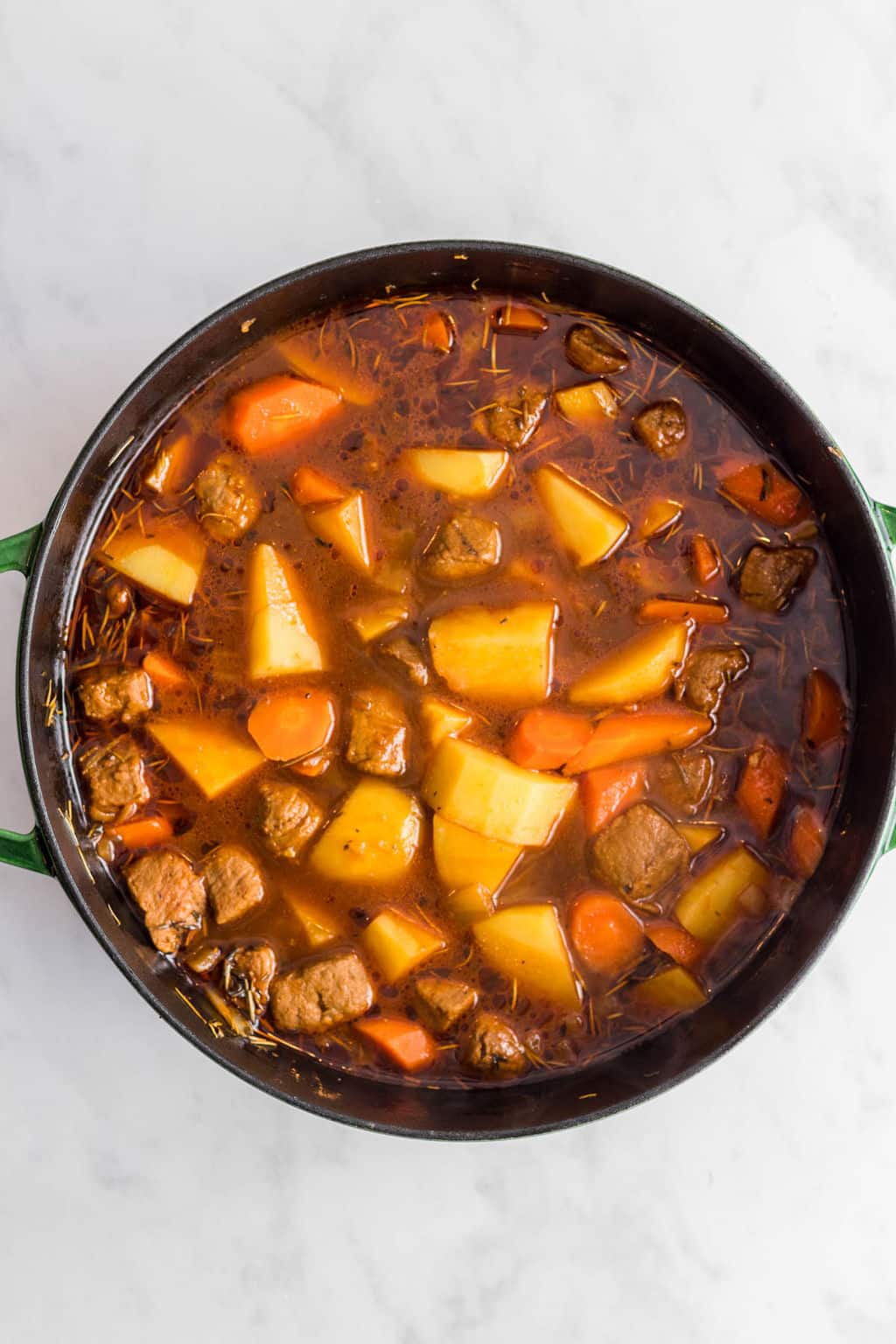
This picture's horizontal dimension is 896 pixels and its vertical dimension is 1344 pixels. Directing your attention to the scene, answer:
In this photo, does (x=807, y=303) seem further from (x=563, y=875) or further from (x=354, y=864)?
(x=354, y=864)

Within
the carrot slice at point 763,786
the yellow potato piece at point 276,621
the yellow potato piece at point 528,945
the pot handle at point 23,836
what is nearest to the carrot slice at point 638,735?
the carrot slice at point 763,786

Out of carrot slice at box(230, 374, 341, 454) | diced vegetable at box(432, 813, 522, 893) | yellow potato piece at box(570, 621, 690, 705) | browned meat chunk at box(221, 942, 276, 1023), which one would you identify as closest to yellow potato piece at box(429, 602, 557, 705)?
yellow potato piece at box(570, 621, 690, 705)

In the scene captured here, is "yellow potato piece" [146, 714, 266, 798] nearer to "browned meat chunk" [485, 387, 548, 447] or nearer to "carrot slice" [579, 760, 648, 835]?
"carrot slice" [579, 760, 648, 835]

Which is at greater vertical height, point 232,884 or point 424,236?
point 424,236

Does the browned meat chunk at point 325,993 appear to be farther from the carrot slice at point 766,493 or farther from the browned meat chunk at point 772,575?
the carrot slice at point 766,493

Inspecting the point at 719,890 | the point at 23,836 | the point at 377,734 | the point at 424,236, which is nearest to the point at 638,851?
the point at 719,890

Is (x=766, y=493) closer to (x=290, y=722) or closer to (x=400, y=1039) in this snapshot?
(x=290, y=722)
